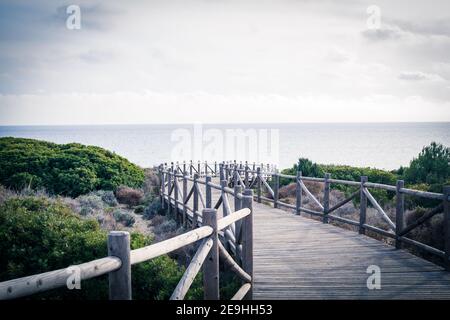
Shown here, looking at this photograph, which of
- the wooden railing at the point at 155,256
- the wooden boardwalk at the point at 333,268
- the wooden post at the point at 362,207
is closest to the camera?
the wooden railing at the point at 155,256

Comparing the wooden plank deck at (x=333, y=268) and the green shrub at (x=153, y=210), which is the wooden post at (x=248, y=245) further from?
the green shrub at (x=153, y=210)

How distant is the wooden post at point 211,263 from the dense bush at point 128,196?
1288cm

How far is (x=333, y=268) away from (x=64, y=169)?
1332cm

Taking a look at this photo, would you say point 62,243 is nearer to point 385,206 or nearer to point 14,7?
point 385,206

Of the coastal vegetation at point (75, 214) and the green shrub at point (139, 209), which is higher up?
the coastal vegetation at point (75, 214)

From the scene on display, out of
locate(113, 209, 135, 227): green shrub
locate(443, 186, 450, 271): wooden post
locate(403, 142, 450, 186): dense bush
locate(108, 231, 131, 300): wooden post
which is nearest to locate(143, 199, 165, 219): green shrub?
locate(113, 209, 135, 227): green shrub

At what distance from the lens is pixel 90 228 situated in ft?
23.3

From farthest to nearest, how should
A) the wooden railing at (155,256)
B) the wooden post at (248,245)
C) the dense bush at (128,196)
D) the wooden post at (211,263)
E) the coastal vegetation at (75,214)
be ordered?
the dense bush at (128,196), the coastal vegetation at (75,214), the wooden post at (248,245), the wooden post at (211,263), the wooden railing at (155,256)

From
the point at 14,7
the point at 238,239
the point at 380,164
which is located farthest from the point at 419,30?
the point at 380,164

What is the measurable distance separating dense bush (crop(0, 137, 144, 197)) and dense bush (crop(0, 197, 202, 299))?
8637mm

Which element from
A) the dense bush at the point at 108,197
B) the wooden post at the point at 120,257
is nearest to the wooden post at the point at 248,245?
the wooden post at the point at 120,257

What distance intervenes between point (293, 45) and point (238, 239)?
22.2 meters

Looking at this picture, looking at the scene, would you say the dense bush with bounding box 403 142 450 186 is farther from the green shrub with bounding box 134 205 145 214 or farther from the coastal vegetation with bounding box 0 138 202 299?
the green shrub with bounding box 134 205 145 214

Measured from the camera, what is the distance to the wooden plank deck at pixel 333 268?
520 centimetres
